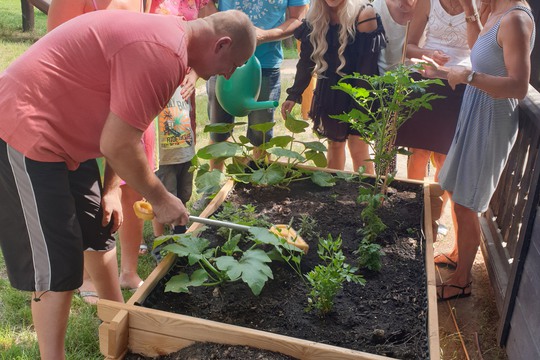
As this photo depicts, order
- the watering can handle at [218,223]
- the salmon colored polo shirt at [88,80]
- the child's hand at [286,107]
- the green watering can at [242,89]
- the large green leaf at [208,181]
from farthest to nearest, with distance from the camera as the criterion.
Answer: the child's hand at [286,107], the green watering can at [242,89], the large green leaf at [208,181], the watering can handle at [218,223], the salmon colored polo shirt at [88,80]

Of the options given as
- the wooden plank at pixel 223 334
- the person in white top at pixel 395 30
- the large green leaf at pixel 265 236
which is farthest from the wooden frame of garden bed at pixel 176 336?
the person in white top at pixel 395 30

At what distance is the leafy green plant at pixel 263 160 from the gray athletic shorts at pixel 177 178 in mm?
169

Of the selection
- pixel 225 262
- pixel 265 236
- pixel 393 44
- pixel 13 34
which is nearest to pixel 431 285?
pixel 265 236

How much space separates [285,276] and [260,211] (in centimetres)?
58

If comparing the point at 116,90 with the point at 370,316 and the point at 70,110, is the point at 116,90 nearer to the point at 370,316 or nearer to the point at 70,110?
the point at 70,110

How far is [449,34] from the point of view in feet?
9.87

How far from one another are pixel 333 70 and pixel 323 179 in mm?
777

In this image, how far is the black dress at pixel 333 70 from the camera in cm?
313

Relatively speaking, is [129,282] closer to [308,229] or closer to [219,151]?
[219,151]

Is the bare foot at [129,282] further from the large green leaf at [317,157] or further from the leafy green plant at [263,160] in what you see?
the large green leaf at [317,157]

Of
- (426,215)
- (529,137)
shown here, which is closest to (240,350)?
(426,215)

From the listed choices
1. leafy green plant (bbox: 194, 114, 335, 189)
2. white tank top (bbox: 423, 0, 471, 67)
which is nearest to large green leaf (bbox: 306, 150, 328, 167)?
leafy green plant (bbox: 194, 114, 335, 189)

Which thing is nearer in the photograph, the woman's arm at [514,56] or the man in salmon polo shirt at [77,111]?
the man in salmon polo shirt at [77,111]

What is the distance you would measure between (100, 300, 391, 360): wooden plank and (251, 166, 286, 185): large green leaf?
1.16 metres
